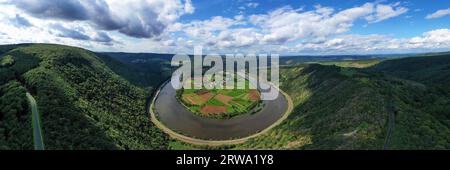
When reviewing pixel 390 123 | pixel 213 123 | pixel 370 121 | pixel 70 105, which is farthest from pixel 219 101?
pixel 390 123

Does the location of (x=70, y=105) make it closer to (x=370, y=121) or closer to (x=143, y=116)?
(x=143, y=116)

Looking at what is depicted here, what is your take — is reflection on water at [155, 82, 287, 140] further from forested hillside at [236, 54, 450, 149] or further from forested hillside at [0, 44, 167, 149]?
forested hillside at [236, 54, 450, 149]

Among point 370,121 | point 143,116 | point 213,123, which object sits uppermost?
point 370,121

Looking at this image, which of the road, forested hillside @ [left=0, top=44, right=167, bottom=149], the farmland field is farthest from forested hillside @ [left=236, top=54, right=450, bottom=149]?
the road

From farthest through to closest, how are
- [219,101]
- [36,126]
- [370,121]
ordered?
[219,101]
[370,121]
[36,126]

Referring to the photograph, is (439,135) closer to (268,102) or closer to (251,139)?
(251,139)

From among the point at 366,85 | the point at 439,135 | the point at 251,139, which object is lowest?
the point at 251,139
